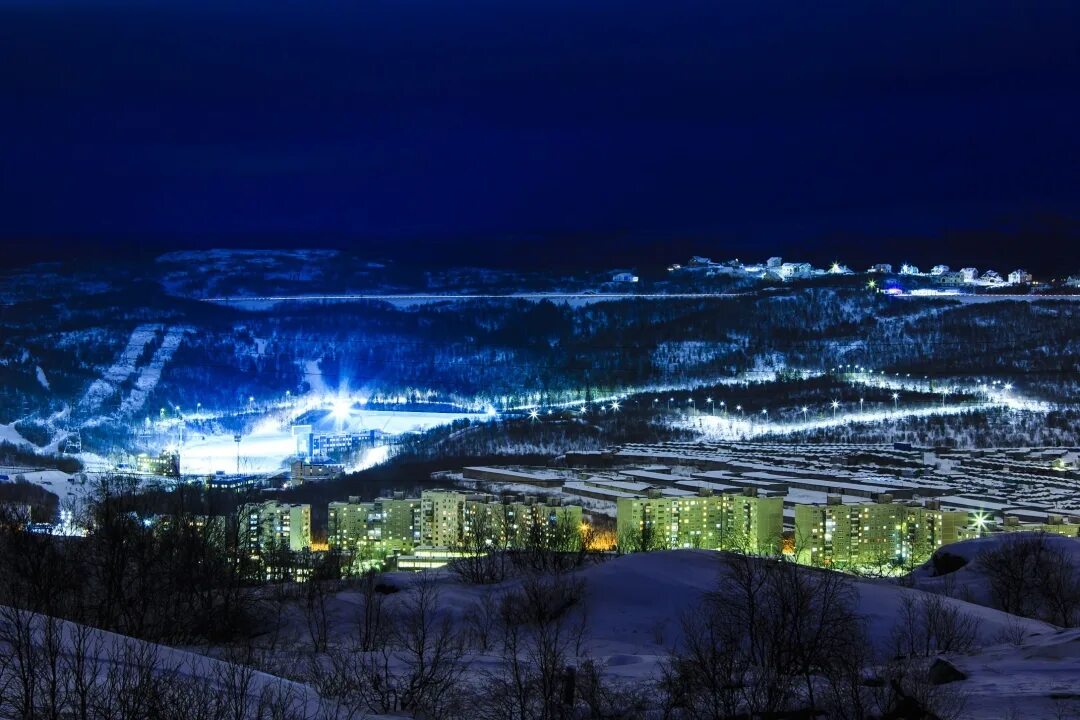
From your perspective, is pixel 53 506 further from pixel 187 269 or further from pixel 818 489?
pixel 187 269

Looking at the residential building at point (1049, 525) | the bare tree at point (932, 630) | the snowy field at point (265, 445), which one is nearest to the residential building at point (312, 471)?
the snowy field at point (265, 445)

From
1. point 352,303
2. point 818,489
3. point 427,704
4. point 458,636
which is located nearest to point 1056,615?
point 458,636

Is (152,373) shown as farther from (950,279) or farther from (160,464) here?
(950,279)

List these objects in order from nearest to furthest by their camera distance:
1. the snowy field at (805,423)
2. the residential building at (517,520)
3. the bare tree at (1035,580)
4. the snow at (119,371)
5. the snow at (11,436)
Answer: the bare tree at (1035,580) < the residential building at (517,520) < the snow at (11,436) < the snowy field at (805,423) < the snow at (119,371)

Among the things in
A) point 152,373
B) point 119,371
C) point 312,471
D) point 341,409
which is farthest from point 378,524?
point 119,371

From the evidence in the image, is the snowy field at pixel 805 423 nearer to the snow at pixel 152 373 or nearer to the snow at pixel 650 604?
the snow at pixel 152 373
